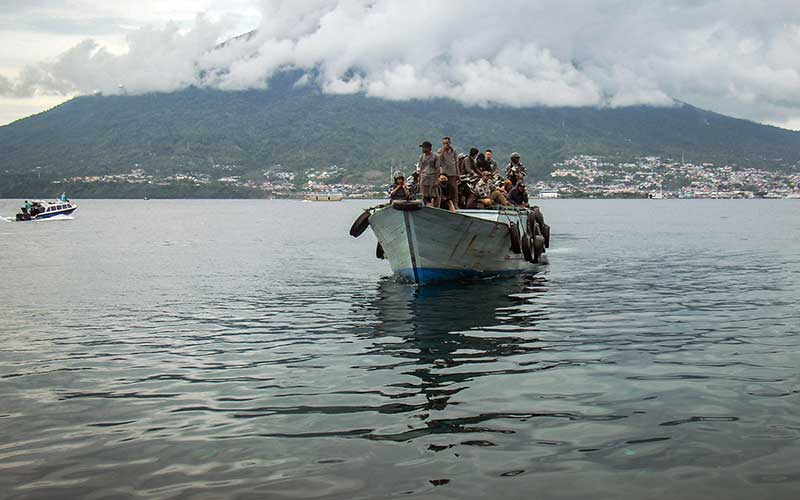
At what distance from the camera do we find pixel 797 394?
10281mm

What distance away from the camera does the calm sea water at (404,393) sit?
7480mm

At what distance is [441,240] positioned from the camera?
23641 millimetres

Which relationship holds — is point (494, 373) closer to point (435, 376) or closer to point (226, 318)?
point (435, 376)

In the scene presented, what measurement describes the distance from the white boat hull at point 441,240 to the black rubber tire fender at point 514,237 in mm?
122

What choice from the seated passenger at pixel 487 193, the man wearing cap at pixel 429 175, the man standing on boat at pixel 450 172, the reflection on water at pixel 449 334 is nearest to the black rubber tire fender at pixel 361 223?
the reflection on water at pixel 449 334

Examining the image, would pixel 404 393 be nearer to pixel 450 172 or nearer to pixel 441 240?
pixel 441 240

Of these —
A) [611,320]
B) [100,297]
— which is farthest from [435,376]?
[100,297]

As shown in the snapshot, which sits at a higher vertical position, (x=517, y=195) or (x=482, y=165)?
(x=482, y=165)

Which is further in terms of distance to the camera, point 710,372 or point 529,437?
point 710,372

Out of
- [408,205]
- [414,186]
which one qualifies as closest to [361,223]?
[414,186]

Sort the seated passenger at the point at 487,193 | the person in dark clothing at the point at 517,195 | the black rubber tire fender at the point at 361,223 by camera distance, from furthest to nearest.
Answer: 1. the person in dark clothing at the point at 517,195
2. the seated passenger at the point at 487,193
3. the black rubber tire fender at the point at 361,223

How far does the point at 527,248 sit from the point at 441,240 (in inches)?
244

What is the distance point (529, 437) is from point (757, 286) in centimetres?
1795

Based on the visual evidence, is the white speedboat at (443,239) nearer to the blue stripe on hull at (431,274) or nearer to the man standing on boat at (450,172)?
the blue stripe on hull at (431,274)
